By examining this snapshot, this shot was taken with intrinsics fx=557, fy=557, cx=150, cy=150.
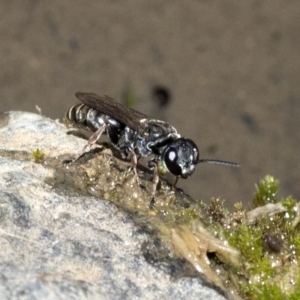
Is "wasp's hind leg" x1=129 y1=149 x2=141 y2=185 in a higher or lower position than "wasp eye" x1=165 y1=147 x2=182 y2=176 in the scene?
lower

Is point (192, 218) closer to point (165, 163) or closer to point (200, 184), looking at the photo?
point (165, 163)

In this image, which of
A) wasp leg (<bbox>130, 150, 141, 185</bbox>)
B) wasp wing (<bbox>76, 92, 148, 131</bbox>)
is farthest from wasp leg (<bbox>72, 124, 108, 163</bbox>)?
wasp leg (<bbox>130, 150, 141, 185</bbox>)

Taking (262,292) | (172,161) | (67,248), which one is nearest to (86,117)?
(172,161)

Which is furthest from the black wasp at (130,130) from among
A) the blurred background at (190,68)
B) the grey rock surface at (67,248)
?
the blurred background at (190,68)

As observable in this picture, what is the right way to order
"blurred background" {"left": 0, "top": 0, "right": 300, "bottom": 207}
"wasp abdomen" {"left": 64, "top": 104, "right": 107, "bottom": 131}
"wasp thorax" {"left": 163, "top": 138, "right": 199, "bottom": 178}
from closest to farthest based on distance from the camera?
"wasp thorax" {"left": 163, "top": 138, "right": 199, "bottom": 178} < "wasp abdomen" {"left": 64, "top": 104, "right": 107, "bottom": 131} < "blurred background" {"left": 0, "top": 0, "right": 300, "bottom": 207}

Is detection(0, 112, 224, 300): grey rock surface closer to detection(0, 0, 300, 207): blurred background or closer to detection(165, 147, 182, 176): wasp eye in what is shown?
detection(165, 147, 182, 176): wasp eye

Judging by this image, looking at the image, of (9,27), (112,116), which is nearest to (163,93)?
(9,27)

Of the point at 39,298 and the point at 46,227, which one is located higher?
the point at 46,227

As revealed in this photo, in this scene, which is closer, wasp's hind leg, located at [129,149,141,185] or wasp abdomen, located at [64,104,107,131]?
wasp's hind leg, located at [129,149,141,185]
